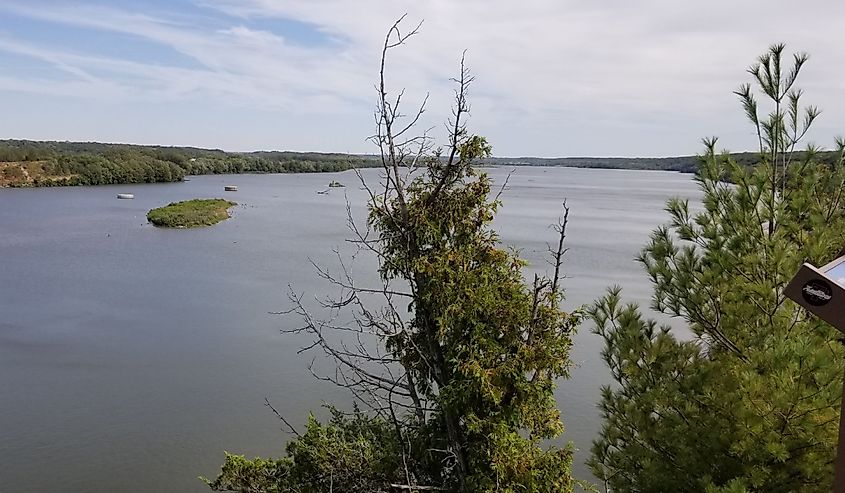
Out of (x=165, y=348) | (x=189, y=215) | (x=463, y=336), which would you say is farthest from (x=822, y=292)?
(x=189, y=215)

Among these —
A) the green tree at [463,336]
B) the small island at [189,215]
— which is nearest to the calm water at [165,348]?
the small island at [189,215]

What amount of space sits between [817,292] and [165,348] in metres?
13.2

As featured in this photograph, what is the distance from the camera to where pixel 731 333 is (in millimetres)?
4754

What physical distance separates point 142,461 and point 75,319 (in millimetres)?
8029

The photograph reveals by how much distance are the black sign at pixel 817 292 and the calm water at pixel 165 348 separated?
6.44 meters

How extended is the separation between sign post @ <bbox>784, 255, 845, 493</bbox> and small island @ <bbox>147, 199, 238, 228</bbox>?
3259 centimetres

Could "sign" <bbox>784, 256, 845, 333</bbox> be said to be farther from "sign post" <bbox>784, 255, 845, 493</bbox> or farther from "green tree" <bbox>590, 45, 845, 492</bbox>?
"green tree" <bbox>590, 45, 845, 492</bbox>

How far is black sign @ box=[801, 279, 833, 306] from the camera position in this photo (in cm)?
184

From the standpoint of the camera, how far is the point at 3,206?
42656 millimetres

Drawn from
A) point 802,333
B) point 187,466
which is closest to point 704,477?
point 802,333

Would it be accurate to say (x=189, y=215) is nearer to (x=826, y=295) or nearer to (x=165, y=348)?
(x=165, y=348)

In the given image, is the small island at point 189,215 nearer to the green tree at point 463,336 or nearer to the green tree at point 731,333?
the green tree at point 463,336

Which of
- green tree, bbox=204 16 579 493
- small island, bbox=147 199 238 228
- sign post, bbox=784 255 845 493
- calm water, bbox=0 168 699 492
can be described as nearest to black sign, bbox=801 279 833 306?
sign post, bbox=784 255 845 493

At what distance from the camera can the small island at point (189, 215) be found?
1282 inches
